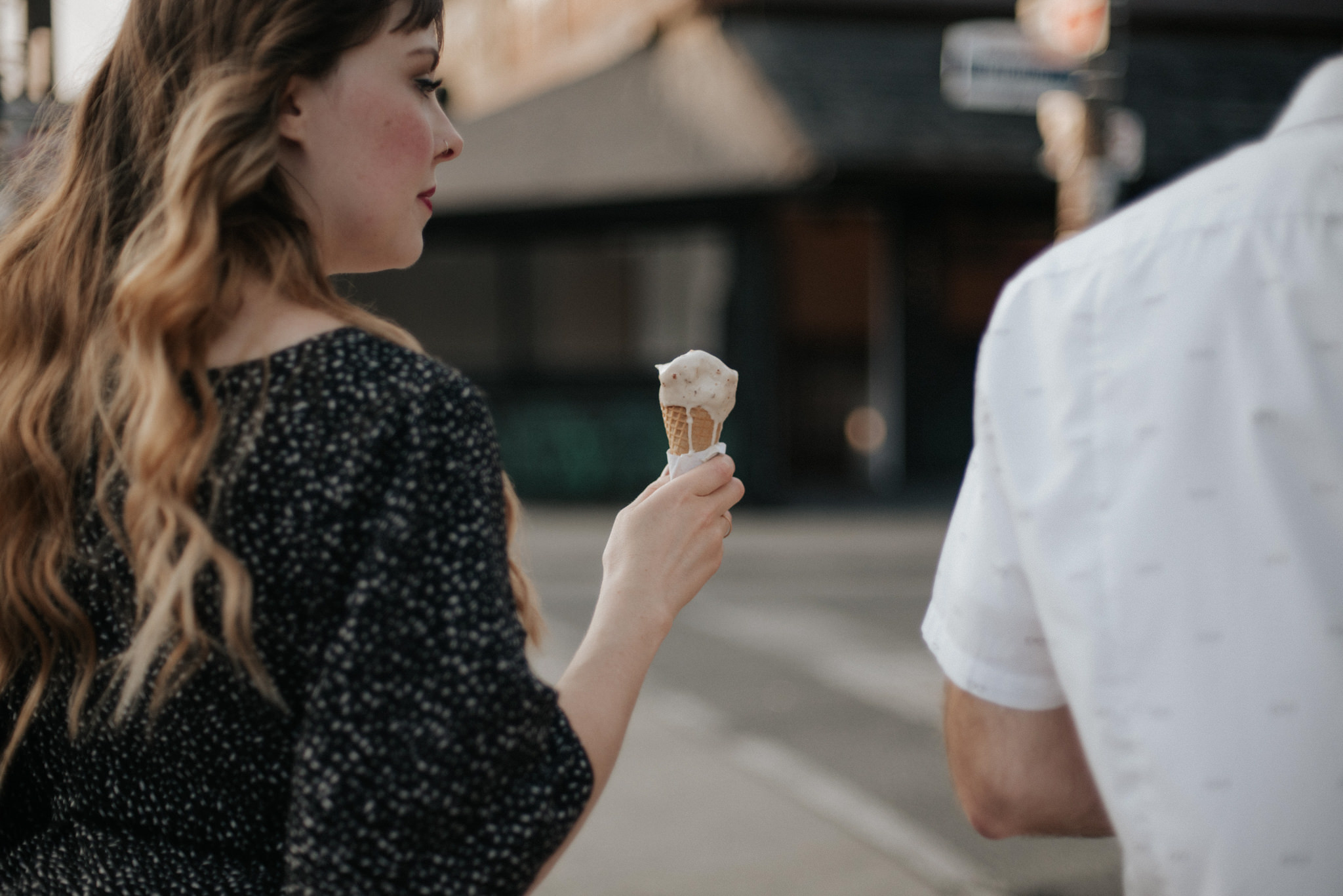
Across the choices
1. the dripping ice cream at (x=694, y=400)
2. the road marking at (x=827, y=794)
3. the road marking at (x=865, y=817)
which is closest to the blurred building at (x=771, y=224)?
the road marking at (x=827, y=794)

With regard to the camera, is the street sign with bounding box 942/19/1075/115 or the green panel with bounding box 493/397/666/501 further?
the green panel with bounding box 493/397/666/501

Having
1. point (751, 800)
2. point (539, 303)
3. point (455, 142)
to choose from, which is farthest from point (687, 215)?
point (455, 142)

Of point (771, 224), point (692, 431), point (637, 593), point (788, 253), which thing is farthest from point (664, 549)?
point (788, 253)

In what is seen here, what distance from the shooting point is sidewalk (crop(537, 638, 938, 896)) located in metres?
3.86

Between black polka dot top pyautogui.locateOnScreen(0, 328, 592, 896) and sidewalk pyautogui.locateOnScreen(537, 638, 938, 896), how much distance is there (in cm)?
280

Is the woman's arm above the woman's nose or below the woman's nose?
below

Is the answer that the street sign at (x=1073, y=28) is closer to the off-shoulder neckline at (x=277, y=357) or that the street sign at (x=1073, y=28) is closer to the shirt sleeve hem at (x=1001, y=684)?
the shirt sleeve hem at (x=1001, y=684)

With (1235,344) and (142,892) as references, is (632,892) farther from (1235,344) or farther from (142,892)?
(1235,344)

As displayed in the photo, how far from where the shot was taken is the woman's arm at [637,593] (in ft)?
4.15

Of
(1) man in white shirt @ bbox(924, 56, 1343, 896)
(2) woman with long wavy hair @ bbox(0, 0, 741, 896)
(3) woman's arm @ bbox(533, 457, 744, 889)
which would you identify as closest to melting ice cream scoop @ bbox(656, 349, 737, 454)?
(3) woman's arm @ bbox(533, 457, 744, 889)

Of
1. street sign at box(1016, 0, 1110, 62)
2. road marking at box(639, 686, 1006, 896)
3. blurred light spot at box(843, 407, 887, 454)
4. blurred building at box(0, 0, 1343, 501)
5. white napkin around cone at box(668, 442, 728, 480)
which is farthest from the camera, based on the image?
blurred light spot at box(843, 407, 887, 454)

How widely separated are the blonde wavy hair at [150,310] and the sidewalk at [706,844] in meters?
2.78

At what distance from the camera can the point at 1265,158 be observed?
112cm

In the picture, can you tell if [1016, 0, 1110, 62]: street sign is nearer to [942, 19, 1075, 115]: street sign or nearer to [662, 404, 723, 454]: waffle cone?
[942, 19, 1075, 115]: street sign
